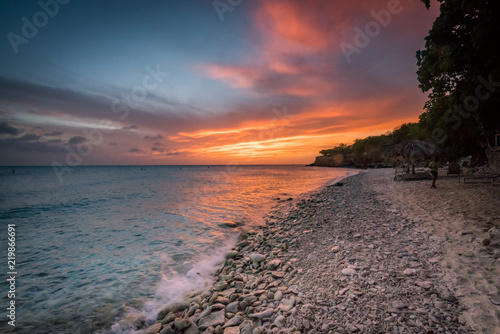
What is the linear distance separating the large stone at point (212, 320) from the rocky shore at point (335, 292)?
21 millimetres

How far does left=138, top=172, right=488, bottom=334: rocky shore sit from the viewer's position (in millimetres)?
3158

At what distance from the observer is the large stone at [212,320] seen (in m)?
3.73

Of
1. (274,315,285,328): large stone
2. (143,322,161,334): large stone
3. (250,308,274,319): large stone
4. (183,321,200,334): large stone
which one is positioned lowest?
(143,322,161,334): large stone

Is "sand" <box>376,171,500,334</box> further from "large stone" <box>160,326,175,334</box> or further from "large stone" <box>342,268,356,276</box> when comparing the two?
"large stone" <box>160,326,175,334</box>

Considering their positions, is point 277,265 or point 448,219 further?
point 448,219

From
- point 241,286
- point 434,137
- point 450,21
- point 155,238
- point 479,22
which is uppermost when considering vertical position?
point 450,21

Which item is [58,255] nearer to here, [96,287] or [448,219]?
[96,287]

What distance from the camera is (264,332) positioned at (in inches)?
129

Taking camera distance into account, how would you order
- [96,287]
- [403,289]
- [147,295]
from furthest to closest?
1. [96,287]
2. [147,295]
3. [403,289]

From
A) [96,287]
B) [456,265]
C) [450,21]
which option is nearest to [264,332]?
[456,265]

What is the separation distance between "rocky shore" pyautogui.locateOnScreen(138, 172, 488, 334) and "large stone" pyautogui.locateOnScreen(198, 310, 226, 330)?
21mm

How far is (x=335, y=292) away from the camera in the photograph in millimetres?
3922

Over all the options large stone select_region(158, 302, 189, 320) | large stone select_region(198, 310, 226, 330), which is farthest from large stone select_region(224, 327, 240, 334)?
large stone select_region(158, 302, 189, 320)

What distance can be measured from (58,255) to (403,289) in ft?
39.0
